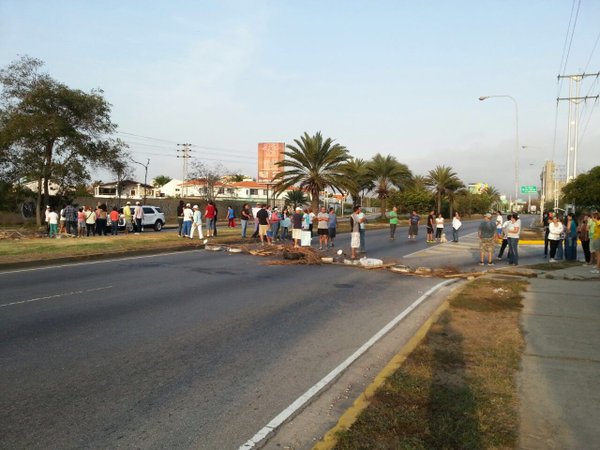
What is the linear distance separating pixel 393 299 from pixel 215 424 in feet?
21.4

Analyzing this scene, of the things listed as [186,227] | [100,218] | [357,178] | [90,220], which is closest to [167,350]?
[186,227]

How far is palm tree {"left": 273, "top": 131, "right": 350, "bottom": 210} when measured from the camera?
1366 inches

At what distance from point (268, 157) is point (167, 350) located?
3616cm

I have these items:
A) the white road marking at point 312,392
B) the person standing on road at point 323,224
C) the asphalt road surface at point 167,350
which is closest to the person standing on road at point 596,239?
the asphalt road surface at point 167,350

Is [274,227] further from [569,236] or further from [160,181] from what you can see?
[160,181]

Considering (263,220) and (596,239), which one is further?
(263,220)

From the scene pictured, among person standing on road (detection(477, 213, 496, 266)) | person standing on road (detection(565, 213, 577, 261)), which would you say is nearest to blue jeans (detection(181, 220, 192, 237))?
person standing on road (detection(477, 213, 496, 266))

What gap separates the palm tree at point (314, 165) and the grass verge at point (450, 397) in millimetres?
27796

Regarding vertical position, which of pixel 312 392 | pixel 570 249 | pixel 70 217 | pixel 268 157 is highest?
pixel 268 157

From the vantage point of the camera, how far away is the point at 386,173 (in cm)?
5000

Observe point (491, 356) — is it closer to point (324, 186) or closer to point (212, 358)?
point (212, 358)

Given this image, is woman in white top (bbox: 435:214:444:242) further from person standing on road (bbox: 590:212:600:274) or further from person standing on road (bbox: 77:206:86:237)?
person standing on road (bbox: 77:206:86:237)

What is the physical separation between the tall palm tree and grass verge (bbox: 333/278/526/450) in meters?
56.0

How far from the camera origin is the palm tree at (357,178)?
3512 centimetres
